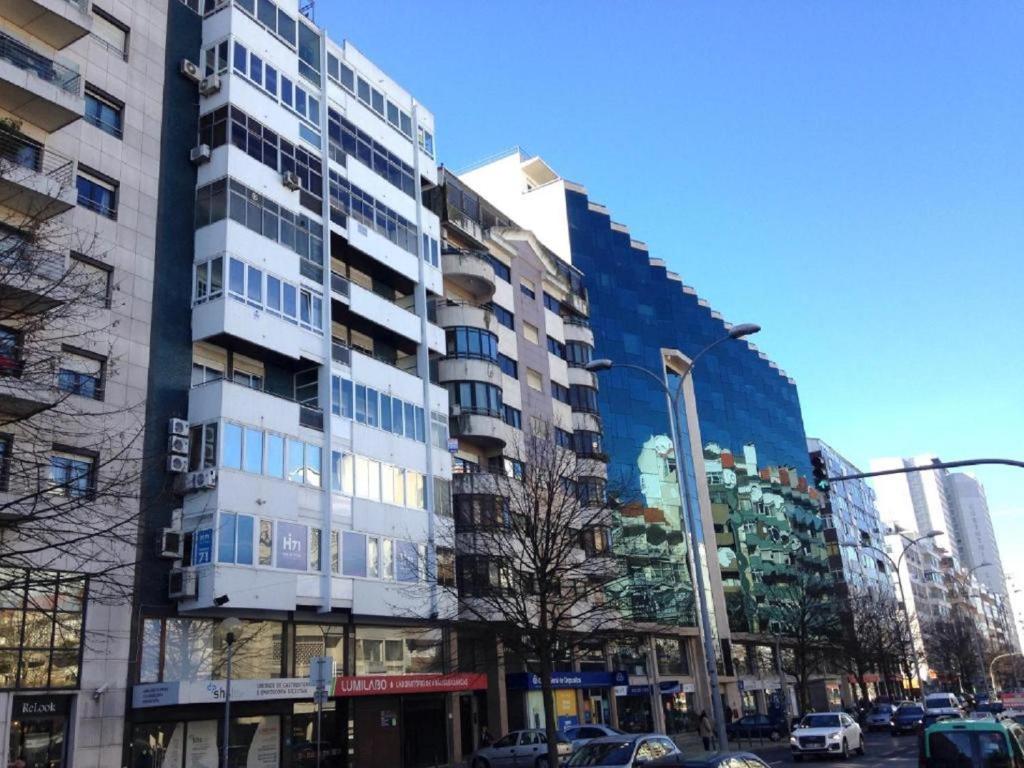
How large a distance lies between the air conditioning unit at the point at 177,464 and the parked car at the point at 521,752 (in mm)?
13621

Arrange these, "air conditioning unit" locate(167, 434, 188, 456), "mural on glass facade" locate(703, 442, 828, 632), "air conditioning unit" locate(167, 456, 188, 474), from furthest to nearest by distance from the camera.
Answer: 1. "mural on glass facade" locate(703, 442, 828, 632)
2. "air conditioning unit" locate(167, 434, 188, 456)
3. "air conditioning unit" locate(167, 456, 188, 474)

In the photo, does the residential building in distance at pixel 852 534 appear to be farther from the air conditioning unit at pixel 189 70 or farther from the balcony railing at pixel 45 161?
the balcony railing at pixel 45 161

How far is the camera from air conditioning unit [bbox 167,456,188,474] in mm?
25422

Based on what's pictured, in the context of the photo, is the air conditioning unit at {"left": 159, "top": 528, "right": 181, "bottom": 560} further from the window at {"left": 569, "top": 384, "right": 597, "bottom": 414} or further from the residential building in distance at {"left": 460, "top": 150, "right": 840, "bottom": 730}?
the window at {"left": 569, "top": 384, "right": 597, "bottom": 414}

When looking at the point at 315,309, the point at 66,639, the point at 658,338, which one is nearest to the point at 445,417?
the point at 315,309

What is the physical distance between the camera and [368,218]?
35469 mm

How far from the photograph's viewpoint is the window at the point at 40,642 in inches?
849

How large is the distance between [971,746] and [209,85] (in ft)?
93.3

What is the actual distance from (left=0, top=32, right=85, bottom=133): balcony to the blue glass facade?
1368 inches

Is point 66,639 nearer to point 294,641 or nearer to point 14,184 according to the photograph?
point 294,641

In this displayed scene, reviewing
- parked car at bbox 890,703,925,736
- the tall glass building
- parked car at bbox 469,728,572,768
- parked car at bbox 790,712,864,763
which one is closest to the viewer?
parked car at bbox 469,728,572,768

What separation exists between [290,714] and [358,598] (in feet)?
13.7

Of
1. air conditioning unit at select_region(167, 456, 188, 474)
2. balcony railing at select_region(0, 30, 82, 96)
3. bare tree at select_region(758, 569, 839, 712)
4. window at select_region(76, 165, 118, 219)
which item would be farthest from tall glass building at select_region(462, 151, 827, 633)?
balcony railing at select_region(0, 30, 82, 96)

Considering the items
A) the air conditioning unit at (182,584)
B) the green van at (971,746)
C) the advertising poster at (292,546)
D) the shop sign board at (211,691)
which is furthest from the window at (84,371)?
the green van at (971,746)
